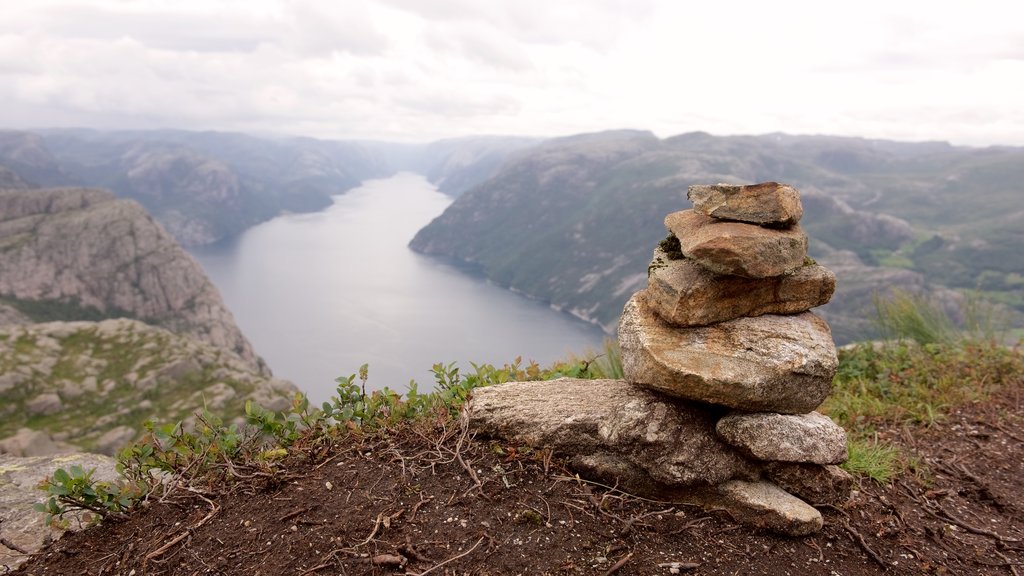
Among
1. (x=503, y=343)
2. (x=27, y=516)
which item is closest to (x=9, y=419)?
(x=27, y=516)

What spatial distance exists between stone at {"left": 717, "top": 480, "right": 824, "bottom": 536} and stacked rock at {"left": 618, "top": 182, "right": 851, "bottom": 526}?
2 cm

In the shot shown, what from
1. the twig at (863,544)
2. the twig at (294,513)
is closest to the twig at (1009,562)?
the twig at (863,544)

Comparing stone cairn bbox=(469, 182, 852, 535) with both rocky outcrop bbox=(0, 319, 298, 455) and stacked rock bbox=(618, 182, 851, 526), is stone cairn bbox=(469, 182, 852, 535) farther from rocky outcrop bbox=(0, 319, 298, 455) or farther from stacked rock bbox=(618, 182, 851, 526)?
rocky outcrop bbox=(0, 319, 298, 455)

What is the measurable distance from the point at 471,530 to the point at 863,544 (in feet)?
13.8

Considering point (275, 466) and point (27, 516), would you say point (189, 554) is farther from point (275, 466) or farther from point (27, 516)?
point (27, 516)

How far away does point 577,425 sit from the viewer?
6.65 m

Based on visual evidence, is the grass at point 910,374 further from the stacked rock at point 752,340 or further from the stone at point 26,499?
the stone at point 26,499

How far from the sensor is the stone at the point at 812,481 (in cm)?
642

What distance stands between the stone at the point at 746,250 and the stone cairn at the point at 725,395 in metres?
0.02

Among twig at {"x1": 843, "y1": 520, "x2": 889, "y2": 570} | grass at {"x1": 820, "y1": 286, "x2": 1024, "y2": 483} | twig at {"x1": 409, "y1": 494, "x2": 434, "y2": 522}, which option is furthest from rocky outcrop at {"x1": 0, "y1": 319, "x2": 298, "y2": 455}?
twig at {"x1": 843, "y1": 520, "x2": 889, "y2": 570}

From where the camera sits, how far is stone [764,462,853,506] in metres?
6.42

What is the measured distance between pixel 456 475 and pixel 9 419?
102 metres

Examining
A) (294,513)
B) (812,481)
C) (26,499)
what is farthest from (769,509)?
(26,499)

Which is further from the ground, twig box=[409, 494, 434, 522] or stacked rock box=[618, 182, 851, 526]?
stacked rock box=[618, 182, 851, 526]
